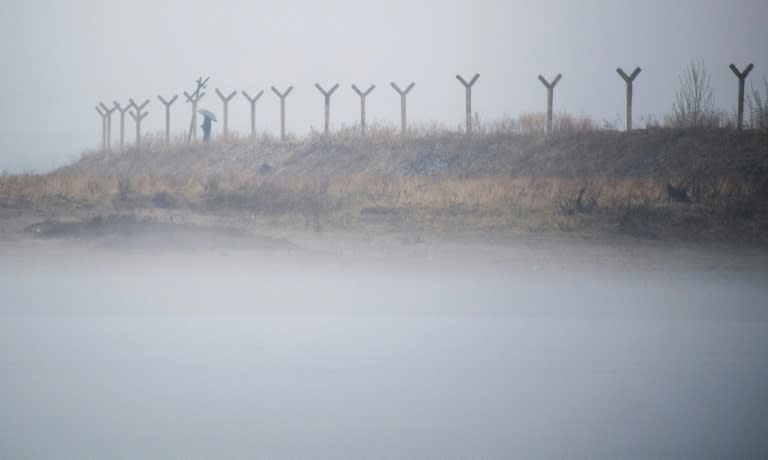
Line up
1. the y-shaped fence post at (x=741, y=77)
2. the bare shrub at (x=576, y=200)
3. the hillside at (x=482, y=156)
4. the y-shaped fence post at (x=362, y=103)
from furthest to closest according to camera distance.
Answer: the y-shaped fence post at (x=362, y=103)
the y-shaped fence post at (x=741, y=77)
the hillside at (x=482, y=156)
the bare shrub at (x=576, y=200)

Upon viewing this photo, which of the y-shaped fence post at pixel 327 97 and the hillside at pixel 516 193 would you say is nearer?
the hillside at pixel 516 193

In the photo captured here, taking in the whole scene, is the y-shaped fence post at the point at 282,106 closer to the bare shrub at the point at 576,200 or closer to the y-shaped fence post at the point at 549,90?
the y-shaped fence post at the point at 549,90

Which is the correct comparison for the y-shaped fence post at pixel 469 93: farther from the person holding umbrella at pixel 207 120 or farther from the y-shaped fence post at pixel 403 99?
the person holding umbrella at pixel 207 120

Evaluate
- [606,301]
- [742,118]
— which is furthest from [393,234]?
[742,118]

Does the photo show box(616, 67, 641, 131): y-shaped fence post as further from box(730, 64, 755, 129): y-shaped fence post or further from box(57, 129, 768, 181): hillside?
box(730, 64, 755, 129): y-shaped fence post

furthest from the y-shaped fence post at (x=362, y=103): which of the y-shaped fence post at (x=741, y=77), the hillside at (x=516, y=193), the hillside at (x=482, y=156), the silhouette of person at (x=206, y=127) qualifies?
the y-shaped fence post at (x=741, y=77)

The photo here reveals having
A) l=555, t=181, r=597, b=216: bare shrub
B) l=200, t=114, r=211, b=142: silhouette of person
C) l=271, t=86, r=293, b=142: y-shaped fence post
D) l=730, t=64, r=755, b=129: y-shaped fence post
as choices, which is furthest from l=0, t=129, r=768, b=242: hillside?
l=200, t=114, r=211, b=142: silhouette of person

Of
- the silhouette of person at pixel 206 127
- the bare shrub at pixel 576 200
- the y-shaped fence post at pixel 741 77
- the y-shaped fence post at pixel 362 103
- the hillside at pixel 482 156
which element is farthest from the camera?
the silhouette of person at pixel 206 127

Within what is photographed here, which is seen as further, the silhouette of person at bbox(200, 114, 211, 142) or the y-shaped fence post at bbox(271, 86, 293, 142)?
the silhouette of person at bbox(200, 114, 211, 142)

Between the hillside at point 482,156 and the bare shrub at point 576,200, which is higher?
the hillside at point 482,156

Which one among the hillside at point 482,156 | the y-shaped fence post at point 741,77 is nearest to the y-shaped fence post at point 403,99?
the hillside at point 482,156

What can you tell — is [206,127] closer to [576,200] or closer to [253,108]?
[253,108]

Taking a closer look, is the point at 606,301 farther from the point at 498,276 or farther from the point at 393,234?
the point at 393,234

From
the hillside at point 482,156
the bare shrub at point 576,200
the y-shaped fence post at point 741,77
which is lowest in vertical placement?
the bare shrub at point 576,200
